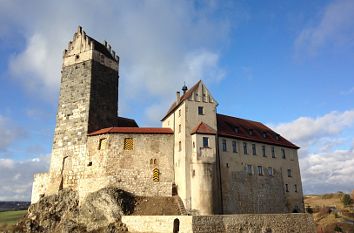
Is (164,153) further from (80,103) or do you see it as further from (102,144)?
(80,103)

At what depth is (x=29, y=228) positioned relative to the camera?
115ft

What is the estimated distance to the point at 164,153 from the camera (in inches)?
1468

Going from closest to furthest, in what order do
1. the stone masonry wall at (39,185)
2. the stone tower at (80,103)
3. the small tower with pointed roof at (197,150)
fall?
1. the small tower with pointed roof at (197,150)
2. the stone tower at (80,103)
3. the stone masonry wall at (39,185)

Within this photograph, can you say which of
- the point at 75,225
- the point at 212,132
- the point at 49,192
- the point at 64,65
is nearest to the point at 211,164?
the point at 212,132

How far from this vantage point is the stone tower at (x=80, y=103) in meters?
39.1

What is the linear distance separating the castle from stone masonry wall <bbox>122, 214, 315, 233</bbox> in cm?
399

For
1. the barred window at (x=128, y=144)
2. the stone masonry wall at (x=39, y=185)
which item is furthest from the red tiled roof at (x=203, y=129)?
the stone masonry wall at (x=39, y=185)

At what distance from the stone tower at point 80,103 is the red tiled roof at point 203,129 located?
1291 cm

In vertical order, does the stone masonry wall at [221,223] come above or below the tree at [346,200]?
below

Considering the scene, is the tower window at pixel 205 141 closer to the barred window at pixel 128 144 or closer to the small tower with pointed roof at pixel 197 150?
the small tower with pointed roof at pixel 197 150

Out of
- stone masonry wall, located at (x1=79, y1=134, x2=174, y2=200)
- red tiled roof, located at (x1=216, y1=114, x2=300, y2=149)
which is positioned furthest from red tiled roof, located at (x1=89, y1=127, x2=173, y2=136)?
red tiled roof, located at (x1=216, y1=114, x2=300, y2=149)

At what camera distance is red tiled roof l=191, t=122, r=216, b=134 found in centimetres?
3531

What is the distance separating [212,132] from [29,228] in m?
22.8

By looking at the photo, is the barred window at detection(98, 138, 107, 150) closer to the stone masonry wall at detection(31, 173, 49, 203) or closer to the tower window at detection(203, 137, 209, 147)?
the stone masonry wall at detection(31, 173, 49, 203)
